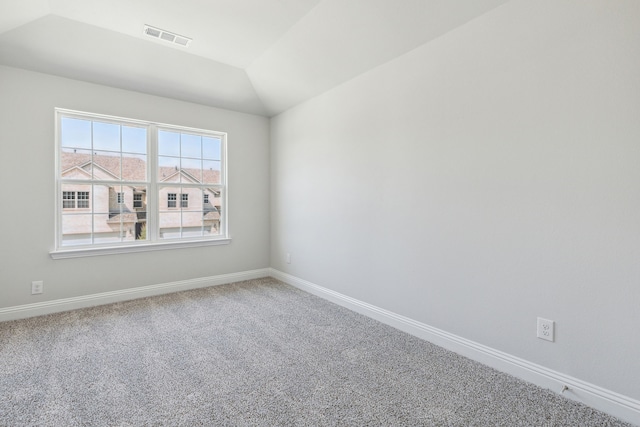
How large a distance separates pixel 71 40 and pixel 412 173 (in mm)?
3233

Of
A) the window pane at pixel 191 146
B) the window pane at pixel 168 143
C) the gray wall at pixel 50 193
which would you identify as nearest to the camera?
the gray wall at pixel 50 193

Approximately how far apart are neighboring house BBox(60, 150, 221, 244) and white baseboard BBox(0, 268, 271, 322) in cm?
60

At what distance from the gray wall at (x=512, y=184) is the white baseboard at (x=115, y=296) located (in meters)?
1.87

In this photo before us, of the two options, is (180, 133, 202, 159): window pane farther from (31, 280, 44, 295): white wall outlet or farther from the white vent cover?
(31, 280, 44, 295): white wall outlet

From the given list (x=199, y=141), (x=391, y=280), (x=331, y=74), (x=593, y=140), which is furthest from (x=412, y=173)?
(x=199, y=141)

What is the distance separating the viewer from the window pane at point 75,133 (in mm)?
3164

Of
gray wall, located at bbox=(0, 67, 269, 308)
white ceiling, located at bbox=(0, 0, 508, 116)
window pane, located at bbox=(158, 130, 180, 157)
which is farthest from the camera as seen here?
window pane, located at bbox=(158, 130, 180, 157)

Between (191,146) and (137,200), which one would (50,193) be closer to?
(137,200)

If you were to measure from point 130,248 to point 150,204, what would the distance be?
0.55 m

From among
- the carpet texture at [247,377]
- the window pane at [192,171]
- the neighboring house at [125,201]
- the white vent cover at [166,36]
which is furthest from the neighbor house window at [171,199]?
the white vent cover at [166,36]

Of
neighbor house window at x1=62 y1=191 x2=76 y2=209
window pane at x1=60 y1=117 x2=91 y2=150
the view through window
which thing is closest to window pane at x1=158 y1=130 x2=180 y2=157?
the view through window

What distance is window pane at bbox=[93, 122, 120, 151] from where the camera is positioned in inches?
132

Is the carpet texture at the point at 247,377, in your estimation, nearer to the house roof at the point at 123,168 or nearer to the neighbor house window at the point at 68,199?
the neighbor house window at the point at 68,199

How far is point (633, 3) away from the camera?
5.03 ft
